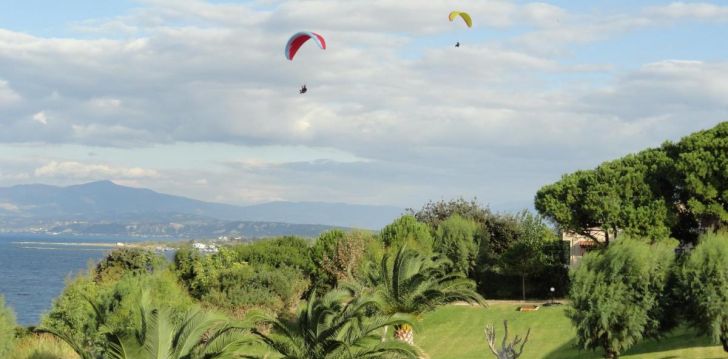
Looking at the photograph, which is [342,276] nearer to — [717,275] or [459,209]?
[459,209]

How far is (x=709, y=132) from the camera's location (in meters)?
62.0

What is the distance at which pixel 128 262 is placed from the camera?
228 feet

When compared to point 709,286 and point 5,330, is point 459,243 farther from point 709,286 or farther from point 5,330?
point 5,330

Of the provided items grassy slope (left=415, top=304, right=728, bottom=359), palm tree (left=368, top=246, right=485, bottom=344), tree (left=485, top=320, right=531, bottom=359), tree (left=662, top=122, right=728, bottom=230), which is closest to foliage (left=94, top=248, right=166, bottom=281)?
grassy slope (left=415, top=304, right=728, bottom=359)

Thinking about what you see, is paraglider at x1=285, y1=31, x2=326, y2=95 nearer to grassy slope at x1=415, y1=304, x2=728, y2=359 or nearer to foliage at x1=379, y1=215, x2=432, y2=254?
grassy slope at x1=415, y1=304, x2=728, y2=359

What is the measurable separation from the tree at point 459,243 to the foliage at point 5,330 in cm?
4247

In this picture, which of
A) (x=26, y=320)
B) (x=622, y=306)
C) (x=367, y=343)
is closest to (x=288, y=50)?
(x=367, y=343)

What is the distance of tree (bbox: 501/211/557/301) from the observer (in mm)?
68938

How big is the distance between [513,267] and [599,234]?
7.33 m

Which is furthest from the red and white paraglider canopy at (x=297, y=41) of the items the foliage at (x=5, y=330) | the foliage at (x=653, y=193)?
the foliage at (x=653, y=193)

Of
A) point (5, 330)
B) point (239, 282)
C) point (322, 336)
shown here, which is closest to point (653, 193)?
point (239, 282)

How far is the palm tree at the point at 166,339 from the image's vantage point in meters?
23.8

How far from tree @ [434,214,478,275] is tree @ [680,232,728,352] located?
33686 millimetres

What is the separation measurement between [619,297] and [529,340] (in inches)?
429
